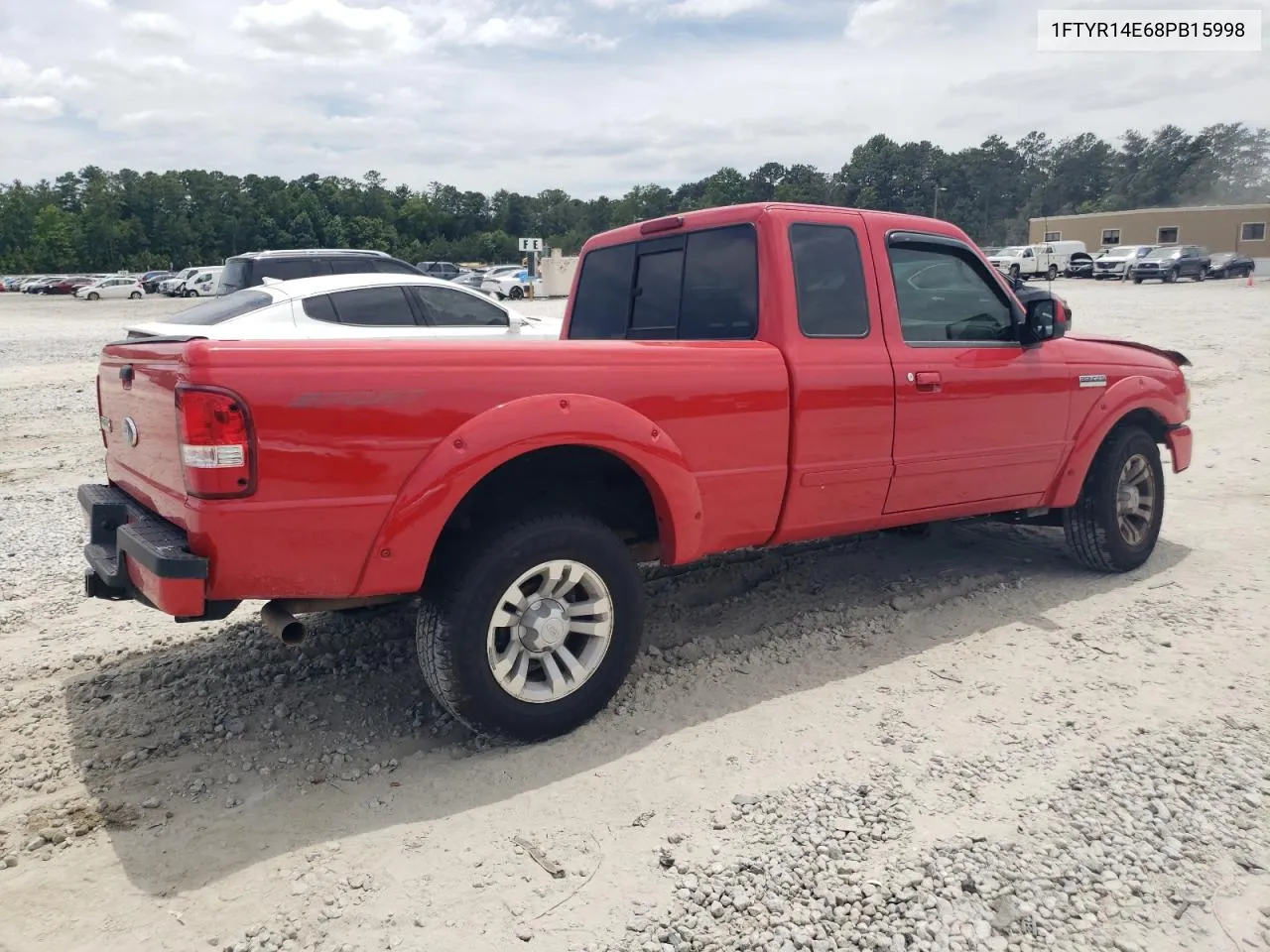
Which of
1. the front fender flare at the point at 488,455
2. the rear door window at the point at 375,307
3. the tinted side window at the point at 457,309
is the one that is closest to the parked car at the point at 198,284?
the tinted side window at the point at 457,309

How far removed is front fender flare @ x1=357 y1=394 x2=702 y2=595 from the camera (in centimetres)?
315

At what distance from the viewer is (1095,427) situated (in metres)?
5.34

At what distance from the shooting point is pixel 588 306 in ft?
17.4

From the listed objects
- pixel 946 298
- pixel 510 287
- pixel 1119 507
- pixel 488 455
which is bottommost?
pixel 1119 507

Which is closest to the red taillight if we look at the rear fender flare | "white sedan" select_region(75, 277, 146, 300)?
the rear fender flare

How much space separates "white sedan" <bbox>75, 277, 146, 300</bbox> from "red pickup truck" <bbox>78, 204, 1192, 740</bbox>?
1986 inches

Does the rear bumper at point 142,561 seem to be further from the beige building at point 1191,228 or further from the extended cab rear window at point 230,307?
the beige building at point 1191,228

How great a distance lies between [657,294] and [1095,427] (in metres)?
2.62

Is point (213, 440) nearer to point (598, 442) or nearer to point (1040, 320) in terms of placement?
point (598, 442)

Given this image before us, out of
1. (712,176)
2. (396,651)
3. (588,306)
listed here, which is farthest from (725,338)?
(712,176)

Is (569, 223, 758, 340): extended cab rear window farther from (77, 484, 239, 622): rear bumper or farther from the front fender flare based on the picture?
(77, 484, 239, 622): rear bumper

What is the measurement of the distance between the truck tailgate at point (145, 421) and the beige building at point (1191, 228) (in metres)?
76.1

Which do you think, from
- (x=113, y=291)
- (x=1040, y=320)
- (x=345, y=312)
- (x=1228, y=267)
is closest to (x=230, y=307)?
(x=345, y=312)

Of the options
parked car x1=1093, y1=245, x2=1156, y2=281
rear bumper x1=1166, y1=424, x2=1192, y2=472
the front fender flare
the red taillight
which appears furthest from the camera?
parked car x1=1093, y1=245, x2=1156, y2=281
